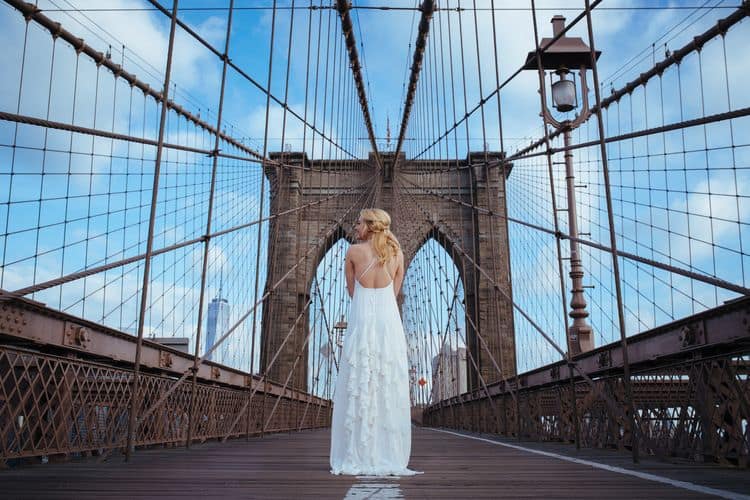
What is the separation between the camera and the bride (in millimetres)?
2826

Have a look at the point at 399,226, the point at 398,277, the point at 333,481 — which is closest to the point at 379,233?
the point at 398,277

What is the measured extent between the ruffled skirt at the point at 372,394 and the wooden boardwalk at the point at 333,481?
0.15m

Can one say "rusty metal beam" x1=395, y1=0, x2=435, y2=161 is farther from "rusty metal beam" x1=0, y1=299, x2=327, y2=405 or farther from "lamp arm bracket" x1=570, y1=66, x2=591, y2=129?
"rusty metal beam" x1=0, y1=299, x2=327, y2=405

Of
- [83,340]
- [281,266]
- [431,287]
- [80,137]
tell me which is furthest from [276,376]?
[83,340]

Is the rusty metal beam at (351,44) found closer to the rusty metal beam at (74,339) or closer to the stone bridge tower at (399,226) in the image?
the stone bridge tower at (399,226)

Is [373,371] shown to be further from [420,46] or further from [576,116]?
[420,46]

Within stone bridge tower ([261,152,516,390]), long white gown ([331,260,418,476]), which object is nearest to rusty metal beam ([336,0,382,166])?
stone bridge tower ([261,152,516,390])

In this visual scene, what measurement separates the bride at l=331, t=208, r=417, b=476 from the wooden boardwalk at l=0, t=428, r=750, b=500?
0.16 m

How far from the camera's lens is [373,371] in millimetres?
2932

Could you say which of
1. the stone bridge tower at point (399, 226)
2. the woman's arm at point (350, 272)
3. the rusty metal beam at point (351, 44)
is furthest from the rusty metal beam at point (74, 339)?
the stone bridge tower at point (399, 226)

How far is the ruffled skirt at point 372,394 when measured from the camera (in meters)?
2.82

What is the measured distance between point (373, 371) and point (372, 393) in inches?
3.6

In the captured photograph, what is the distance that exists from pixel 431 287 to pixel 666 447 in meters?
15.7

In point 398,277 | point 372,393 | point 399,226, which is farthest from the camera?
point 399,226
